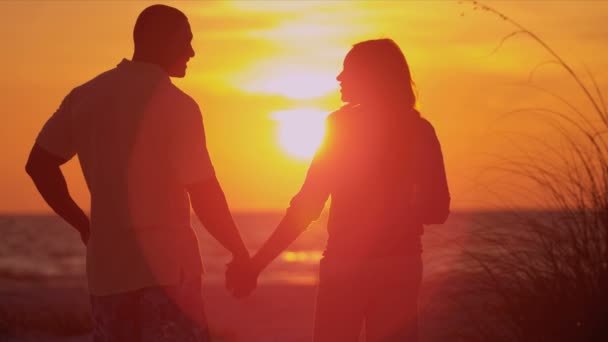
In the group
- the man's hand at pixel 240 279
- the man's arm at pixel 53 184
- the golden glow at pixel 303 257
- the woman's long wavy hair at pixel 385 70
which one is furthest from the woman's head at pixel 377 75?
the golden glow at pixel 303 257

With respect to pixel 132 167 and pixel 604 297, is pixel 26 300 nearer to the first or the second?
pixel 604 297

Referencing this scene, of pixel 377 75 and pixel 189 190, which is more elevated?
pixel 377 75

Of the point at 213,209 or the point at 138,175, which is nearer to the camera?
the point at 138,175

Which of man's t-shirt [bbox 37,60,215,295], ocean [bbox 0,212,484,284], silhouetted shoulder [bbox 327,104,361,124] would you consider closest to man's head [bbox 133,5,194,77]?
man's t-shirt [bbox 37,60,215,295]

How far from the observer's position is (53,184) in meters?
4.17

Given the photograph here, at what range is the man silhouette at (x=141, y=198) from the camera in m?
3.84

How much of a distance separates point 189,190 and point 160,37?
0.60 metres

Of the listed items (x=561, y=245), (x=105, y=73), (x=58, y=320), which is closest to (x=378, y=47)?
(x=105, y=73)

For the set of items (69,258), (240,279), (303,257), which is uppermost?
(240,279)

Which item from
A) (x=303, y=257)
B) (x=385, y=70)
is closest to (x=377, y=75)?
(x=385, y=70)

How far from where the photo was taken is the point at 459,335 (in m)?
6.32

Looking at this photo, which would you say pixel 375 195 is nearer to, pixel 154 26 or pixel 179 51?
pixel 179 51

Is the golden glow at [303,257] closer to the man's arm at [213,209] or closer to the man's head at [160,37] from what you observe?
the man's arm at [213,209]

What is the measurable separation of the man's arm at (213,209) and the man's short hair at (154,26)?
22.8 inches
